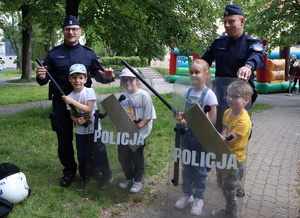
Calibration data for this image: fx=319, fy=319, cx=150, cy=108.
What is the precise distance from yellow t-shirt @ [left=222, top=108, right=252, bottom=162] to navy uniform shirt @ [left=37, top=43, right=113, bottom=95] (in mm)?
1617

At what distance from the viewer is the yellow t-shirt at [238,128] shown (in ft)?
7.89

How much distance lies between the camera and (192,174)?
→ 2.63 metres

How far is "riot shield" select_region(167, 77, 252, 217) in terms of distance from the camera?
243 cm

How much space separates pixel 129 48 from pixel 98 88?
467 cm

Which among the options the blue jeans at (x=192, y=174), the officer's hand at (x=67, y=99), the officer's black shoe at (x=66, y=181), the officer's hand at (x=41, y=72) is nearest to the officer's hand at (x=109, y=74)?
the officer's hand at (x=67, y=99)

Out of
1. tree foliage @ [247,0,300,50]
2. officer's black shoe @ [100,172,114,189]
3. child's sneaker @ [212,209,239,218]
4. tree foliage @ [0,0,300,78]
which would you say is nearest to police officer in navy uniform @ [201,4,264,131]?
child's sneaker @ [212,209,239,218]

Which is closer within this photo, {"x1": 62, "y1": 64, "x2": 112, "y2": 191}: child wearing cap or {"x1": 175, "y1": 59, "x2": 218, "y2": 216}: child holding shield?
{"x1": 175, "y1": 59, "x2": 218, "y2": 216}: child holding shield

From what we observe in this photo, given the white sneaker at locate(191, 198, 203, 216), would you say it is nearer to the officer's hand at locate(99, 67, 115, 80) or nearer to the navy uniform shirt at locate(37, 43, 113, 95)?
the officer's hand at locate(99, 67, 115, 80)

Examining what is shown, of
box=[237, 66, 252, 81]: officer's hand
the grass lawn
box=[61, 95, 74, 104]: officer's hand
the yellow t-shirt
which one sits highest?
box=[237, 66, 252, 81]: officer's hand

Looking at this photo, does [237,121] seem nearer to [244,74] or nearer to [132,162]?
[244,74]

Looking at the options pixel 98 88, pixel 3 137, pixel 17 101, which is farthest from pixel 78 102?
pixel 17 101

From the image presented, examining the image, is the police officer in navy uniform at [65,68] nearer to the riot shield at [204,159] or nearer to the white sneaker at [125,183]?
the white sneaker at [125,183]

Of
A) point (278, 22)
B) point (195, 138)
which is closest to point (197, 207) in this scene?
point (195, 138)

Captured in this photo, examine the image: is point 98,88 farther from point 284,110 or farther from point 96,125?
point 284,110
